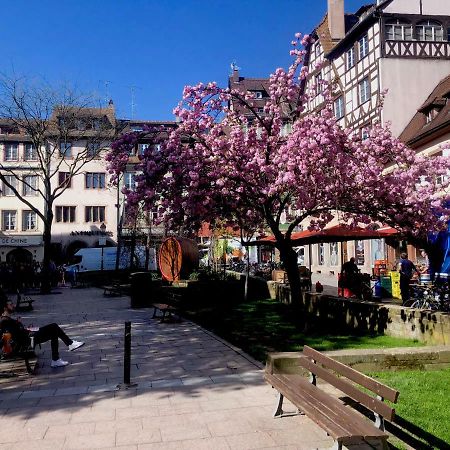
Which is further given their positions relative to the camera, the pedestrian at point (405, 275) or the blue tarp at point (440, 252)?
the pedestrian at point (405, 275)

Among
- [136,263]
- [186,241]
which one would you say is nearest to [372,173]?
[186,241]

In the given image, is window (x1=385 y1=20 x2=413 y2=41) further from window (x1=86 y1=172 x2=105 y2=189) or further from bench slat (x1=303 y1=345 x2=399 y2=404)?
window (x1=86 y1=172 x2=105 y2=189)

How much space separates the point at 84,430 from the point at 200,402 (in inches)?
56.4

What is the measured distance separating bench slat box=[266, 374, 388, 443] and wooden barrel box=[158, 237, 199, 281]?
16.1 m

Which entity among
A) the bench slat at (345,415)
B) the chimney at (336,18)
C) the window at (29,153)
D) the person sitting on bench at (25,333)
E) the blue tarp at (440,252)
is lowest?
the bench slat at (345,415)

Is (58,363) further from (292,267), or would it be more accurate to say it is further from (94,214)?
(94,214)

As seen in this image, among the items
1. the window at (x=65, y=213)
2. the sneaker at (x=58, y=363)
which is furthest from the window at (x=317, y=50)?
the sneaker at (x=58, y=363)

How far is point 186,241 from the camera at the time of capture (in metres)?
22.1

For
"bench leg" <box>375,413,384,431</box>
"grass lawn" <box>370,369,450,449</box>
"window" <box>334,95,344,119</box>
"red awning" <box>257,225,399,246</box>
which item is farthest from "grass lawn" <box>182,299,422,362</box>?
"window" <box>334,95,344,119</box>

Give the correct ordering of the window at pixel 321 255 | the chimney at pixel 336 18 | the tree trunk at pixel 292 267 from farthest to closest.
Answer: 1. the window at pixel 321 255
2. the chimney at pixel 336 18
3. the tree trunk at pixel 292 267

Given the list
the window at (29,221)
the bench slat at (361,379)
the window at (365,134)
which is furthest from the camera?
the window at (29,221)

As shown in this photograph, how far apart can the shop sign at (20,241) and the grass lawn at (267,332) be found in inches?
1472

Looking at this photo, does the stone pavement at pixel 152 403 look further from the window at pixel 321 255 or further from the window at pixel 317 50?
the window at pixel 317 50

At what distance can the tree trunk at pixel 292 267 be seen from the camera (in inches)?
461
